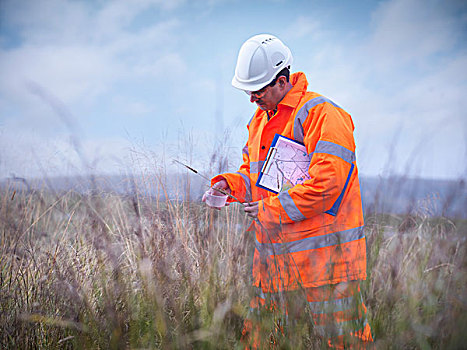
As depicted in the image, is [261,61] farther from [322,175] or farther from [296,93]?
[322,175]

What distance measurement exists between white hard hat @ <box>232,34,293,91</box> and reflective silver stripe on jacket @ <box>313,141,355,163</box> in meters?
0.61

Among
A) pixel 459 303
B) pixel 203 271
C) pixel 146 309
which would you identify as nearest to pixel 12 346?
pixel 146 309

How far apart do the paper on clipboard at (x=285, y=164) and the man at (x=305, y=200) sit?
0.23 feet

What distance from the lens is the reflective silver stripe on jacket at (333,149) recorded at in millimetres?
1858

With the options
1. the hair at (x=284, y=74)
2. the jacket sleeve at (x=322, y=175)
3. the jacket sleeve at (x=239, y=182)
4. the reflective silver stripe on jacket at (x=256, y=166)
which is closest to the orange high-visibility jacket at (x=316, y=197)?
the jacket sleeve at (x=322, y=175)

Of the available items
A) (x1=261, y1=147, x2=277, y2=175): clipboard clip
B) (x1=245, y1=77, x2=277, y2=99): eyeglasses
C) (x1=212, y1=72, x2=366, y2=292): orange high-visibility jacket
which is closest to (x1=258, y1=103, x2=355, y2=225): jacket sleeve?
(x1=212, y1=72, x2=366, y2=292): orange high-visibility jacket

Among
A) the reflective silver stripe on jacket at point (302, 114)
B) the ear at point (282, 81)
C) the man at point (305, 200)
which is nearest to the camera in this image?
the man at point (305, 200)

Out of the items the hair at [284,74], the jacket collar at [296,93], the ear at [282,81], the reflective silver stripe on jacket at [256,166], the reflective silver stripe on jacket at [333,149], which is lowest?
the reflective silver stripe on jacket at [256,166]

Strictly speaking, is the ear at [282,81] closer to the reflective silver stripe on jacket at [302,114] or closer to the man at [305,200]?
the man at [305,200]

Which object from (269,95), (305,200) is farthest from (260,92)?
(305,200)

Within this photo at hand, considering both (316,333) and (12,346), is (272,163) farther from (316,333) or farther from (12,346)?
(12,346)

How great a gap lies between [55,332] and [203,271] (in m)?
1.06

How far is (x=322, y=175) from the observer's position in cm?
185

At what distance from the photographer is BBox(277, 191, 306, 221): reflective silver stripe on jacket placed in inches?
75.6
